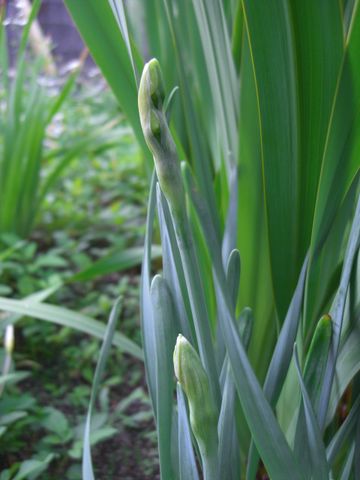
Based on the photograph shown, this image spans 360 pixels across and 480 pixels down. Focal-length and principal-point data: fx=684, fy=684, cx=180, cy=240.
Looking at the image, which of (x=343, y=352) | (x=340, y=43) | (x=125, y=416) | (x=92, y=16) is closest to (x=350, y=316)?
(x=343, y=352)

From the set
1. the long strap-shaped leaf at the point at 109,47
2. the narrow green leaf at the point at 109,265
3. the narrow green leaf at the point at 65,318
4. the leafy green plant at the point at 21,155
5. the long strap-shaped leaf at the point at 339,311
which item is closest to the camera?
the long strap-shaped leaf at the point at 339,311

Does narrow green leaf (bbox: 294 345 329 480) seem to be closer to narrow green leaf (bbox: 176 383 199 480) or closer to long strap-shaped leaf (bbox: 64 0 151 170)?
narrow green leaf (bbox: 176 383 199 480)

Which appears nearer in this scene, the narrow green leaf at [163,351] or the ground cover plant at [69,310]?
the narrow green leaf at [163,351]

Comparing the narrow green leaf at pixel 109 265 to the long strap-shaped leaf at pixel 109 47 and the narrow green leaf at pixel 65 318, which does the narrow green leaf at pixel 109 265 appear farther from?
the long strap-shaped leaf at pixel 109 47

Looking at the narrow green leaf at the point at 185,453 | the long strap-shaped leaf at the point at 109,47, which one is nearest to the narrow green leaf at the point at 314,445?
the narrow green leaf at the point at 185,453

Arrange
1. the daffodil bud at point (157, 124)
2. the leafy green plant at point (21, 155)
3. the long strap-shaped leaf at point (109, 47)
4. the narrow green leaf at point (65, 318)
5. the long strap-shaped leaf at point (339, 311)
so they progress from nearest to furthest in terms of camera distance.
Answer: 1. the daffodil bud at point (157, 124)
2. the long strap-shaped leaf at point (339, 311)
3. the long strap-shaped leaf at point (109, 47)
4. the narrow green leaf at point (65, 318)
5. the leafy green plant at point (21, 155)

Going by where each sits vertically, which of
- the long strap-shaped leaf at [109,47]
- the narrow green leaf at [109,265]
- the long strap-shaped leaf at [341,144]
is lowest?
the narrow green leaf at [109,265]

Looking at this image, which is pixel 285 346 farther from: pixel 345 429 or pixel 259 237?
pixel 259 237
